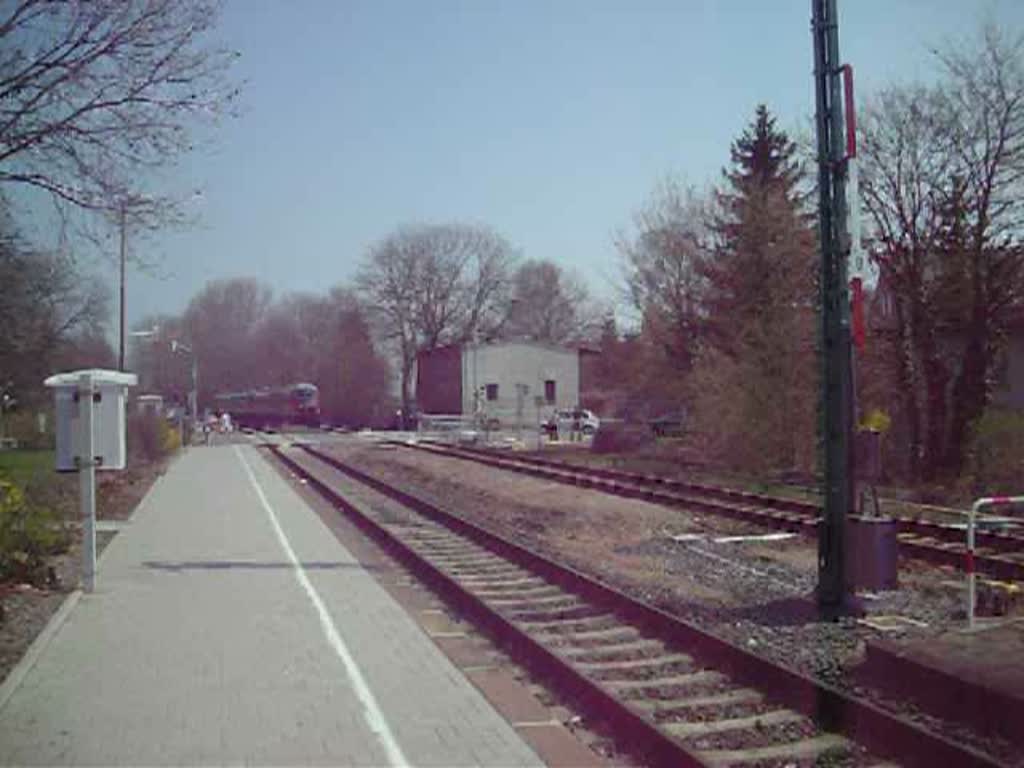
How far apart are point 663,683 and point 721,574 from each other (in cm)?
507

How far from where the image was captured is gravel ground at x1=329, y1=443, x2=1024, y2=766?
8.01 metres

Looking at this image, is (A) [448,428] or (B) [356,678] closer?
(B) [356,678]

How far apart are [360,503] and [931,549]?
1219 cm

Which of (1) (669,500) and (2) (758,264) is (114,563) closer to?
(1) (669,500)

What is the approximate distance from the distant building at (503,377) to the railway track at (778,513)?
4863 cm

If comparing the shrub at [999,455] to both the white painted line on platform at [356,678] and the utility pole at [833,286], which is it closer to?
the utility pole at [833,286]

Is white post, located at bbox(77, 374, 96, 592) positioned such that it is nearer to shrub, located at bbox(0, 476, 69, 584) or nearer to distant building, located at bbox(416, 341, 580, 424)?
shrub, located at bbox(0, 476, 69, 584)

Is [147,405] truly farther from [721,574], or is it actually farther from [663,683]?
[663,683]

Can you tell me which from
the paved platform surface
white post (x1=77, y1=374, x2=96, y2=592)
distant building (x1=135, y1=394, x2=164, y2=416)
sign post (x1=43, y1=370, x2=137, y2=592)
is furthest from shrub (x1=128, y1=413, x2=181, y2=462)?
white post (x1=77, y1=374, x2=96, y2=592)

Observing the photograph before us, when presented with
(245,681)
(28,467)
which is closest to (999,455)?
(245,681)

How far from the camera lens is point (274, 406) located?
8481 cm

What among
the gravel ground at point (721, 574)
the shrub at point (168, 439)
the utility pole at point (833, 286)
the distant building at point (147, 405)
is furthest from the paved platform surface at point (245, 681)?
the shrub at point (168, 439)

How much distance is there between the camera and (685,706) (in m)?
6.64

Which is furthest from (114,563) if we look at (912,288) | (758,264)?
(758,264)
